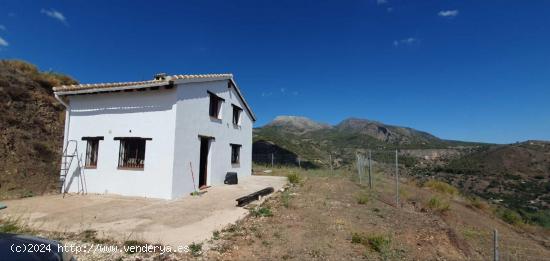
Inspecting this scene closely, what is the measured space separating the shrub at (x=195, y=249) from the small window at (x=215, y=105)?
357 inches

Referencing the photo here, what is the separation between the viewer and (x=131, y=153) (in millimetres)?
11875

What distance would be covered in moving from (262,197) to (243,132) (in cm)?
720

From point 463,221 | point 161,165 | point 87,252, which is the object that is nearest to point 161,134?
point 161,165

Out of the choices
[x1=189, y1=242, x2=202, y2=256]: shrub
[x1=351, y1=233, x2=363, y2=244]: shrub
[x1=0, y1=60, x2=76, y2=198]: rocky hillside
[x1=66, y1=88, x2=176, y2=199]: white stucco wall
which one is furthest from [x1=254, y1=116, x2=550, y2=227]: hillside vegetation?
[x1=0, y1=60, x2=76, y2=198]: rocky hillside

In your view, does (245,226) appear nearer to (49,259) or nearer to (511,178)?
(49,259)

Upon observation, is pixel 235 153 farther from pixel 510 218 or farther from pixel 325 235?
pixel 510 218

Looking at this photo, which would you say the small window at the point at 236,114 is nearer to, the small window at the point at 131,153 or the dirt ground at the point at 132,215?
the dirt ground at the point at 132,215

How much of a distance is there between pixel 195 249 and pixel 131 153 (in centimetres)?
747

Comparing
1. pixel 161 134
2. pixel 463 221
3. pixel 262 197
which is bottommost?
pixel 463 221

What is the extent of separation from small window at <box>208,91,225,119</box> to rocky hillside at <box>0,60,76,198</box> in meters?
7.64

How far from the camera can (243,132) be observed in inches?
725

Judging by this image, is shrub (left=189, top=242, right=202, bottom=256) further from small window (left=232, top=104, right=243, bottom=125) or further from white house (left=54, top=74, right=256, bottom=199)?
small window (left=232, top=104, right=243, bottom=125)

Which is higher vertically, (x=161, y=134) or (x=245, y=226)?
(x=161, y=134)

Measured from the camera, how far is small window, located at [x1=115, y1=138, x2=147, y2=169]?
460 inches
